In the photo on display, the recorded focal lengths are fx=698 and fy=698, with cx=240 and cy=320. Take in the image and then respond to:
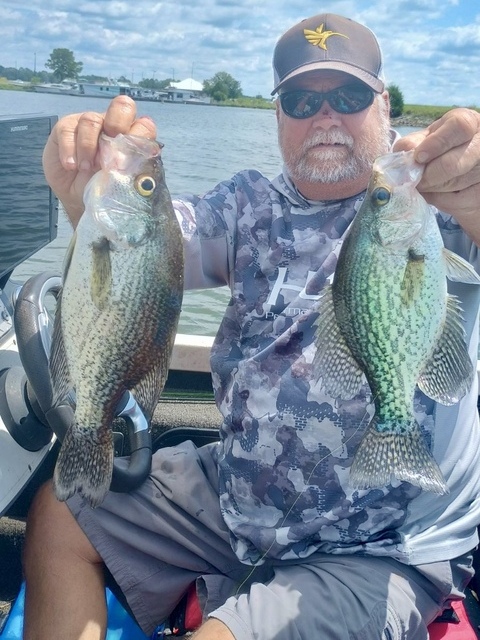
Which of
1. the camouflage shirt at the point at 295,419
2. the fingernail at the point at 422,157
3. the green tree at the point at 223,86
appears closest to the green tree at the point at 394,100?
the camouflage shirt at the point at 295,419

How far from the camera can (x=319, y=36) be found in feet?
9.27

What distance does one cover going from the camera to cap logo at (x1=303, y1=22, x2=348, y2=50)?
2783 mm

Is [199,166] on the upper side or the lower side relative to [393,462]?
lower

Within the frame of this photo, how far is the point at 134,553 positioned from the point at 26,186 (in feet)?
5.91

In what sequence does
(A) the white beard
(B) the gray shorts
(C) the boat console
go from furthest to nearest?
(A) the white beard < (C) the boat console < (B) the gray shorts

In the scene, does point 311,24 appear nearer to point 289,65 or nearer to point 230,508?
point 289,65

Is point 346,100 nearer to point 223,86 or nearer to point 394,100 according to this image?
point 394,100

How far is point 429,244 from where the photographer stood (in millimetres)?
1904

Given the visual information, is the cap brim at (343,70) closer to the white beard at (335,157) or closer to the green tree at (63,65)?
the white beard at (335,157)

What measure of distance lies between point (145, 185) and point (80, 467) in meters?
0.83

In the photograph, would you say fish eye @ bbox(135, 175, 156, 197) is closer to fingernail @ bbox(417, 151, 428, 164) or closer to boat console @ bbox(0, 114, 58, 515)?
fingernail @ bbox(417, 151, 428, 164)

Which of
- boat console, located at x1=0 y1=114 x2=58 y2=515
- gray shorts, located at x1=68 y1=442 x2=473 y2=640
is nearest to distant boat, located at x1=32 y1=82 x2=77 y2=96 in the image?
boat console, located at x1=0 y1=114 x2=58 y2=515

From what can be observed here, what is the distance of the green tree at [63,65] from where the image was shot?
509 inches

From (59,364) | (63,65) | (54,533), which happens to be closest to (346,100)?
(59,364)
